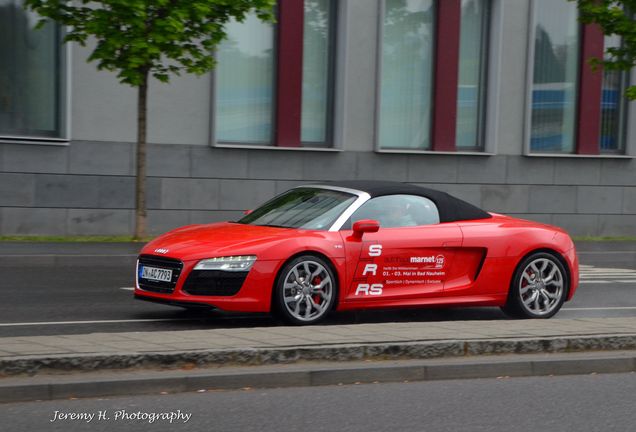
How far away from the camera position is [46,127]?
21.4 meters

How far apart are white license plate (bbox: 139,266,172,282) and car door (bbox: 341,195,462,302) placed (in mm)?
A: 1598

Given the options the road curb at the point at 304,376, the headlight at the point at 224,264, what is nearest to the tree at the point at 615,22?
the headlight at the point at 224,264

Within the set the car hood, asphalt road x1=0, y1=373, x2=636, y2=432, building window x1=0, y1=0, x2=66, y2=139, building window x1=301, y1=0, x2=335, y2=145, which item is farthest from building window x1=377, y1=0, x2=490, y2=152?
asphalt road x1=0, y1=373, x2=636, y2=432

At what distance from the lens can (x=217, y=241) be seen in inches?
397

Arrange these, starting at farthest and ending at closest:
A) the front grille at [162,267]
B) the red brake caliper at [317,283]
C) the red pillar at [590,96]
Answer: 1. the red pillar at [590,96]
2. the red brake caliper at [317,283]
3. the front grille at [162,267]

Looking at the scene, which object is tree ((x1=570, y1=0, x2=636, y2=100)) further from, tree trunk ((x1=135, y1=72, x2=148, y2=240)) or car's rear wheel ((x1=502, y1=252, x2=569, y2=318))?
car's rear wheel ((x1=502, y1=252, x2=569, y2=318))

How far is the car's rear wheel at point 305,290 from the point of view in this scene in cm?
991

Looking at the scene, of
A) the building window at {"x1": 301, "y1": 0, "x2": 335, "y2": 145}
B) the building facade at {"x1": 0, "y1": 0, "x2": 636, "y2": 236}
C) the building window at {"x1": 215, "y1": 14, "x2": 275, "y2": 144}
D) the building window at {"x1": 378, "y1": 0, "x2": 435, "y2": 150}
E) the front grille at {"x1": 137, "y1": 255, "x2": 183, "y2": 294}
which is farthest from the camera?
the building window at {"x1": 378, "y1": 0, "x2": 435, "y2": 150}

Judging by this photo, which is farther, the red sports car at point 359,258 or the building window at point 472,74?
the building window at point 472,74

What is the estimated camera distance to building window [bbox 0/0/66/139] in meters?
21.1

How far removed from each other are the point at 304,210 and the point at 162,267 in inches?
61.6

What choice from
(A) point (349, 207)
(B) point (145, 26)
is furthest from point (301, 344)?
(B) point (145, 26)

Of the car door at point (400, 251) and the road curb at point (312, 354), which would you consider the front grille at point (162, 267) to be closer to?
the car door at point (400, 251)

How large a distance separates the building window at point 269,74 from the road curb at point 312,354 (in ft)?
48.2
